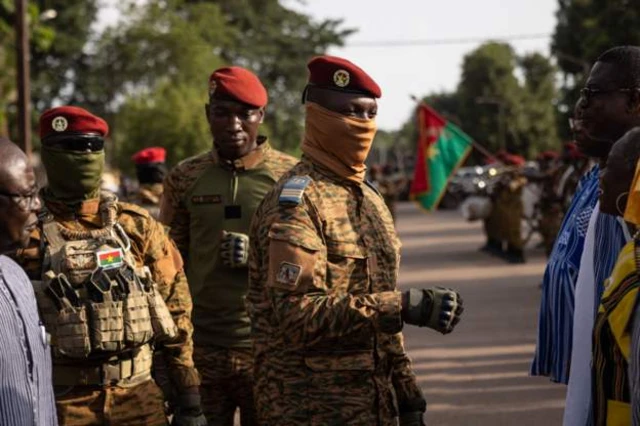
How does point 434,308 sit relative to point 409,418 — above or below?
above

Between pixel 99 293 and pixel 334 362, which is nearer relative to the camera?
pixel 334 362

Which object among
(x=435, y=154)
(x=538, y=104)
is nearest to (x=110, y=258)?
(x=435, y=154)

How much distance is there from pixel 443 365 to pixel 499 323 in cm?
291

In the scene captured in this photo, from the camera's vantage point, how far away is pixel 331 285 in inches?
168

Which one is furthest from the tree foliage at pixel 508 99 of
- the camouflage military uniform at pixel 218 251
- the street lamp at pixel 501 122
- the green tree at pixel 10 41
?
the camouflage military uniform at pixel 218 251

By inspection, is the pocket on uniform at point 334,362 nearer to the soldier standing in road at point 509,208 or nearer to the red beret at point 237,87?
the red beret at point 237,87

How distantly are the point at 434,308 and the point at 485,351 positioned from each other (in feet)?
26.9

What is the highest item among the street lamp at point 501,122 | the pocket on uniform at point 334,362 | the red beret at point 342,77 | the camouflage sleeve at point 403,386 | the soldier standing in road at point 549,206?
the red beret at point 342,77

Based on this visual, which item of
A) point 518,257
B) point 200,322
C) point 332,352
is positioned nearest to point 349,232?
point 332,352

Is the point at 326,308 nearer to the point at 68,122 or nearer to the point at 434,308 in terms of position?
the point at 434,308

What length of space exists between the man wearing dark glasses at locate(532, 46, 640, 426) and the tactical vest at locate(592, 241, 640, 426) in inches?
32.0

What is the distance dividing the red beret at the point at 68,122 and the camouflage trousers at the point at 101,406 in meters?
0.90

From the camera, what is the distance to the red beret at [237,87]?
602 cm

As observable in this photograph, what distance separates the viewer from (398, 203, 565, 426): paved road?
9047mm
